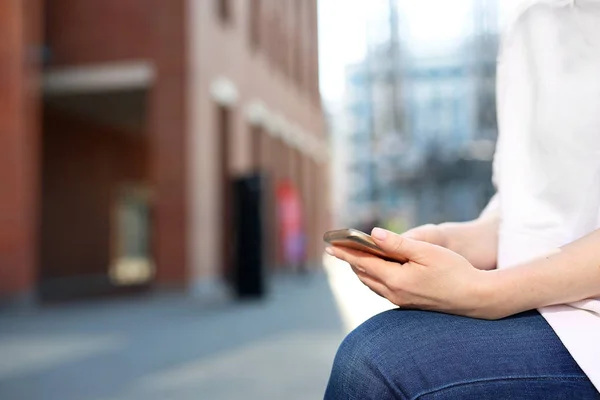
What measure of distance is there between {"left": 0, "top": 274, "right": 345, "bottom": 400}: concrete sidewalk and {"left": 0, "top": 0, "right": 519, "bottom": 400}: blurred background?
0.03 m

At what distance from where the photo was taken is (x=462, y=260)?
1.16 meters

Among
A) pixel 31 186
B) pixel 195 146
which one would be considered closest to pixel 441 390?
pixel 31 186

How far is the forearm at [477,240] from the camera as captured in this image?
4.92 feet

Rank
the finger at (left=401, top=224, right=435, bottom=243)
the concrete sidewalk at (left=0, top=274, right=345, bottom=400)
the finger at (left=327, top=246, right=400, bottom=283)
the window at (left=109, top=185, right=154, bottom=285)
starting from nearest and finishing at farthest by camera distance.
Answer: the finger at (left=327, top=246, right=400, bottom=283) → the finger at (left=401, top=224, right=435, bottom=243) → the concrete sidewalk at (left=0, top=274, right=345, bottom=400) → the window at (left=109, top=185, right=154, bottom=285)

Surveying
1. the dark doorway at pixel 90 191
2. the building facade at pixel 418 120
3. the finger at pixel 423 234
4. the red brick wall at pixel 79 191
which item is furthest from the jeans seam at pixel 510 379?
the building facade at pixel 418 120

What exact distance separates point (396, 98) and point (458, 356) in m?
58.1

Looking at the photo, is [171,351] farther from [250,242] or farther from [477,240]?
[477,240]

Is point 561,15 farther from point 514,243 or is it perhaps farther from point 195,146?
point 195,146

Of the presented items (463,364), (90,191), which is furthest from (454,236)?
(90,191)

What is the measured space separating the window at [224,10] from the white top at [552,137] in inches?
625

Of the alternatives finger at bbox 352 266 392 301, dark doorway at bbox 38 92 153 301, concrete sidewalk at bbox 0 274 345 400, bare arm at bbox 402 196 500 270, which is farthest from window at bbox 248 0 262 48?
finger at bbox 352 266 392 301

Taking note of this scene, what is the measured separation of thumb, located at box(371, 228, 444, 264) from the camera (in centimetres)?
114

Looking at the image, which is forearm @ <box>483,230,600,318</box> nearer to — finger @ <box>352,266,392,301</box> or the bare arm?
finger @ <box>352,266,392,301</box>

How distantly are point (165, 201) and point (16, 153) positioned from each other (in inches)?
119
